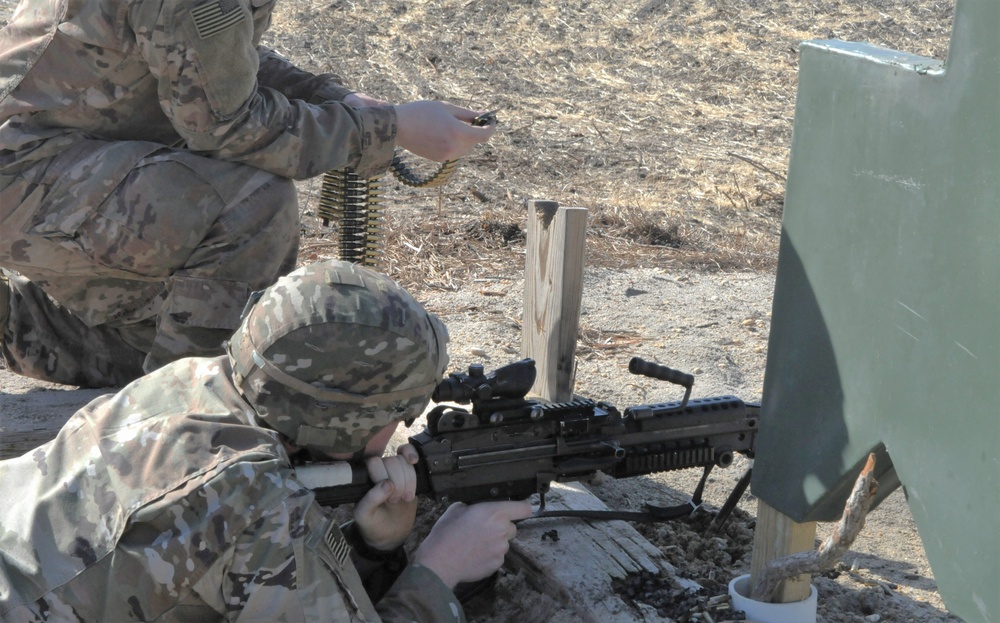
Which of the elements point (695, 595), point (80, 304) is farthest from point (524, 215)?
point (695, 595)

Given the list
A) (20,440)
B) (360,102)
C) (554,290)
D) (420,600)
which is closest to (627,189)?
(554,290)

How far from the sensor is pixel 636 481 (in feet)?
14.4

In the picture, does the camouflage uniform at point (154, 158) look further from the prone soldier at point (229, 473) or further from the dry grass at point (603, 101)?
the dry grass at point (603, 101)

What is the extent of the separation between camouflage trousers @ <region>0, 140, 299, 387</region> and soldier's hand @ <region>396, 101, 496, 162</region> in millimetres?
492

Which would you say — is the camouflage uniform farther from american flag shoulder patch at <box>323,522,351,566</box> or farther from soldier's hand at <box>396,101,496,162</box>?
american flag shoulder patch at <box>323,522,351,566</box>

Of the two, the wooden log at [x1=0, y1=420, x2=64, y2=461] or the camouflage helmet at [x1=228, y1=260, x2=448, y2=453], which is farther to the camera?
the wooden log at [x1=0, y1=420, x2=64, y2=461]

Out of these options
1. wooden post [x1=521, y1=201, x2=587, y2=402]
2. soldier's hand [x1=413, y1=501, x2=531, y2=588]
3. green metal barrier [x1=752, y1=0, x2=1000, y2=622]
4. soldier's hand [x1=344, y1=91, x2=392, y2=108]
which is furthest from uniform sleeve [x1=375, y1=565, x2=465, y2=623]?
soldier's hand [x1=344, y1=91, x2=392, y2=108]

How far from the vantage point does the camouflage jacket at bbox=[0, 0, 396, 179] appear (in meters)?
3.56

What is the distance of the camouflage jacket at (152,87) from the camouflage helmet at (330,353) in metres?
1.32

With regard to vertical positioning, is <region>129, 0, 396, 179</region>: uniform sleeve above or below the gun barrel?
above


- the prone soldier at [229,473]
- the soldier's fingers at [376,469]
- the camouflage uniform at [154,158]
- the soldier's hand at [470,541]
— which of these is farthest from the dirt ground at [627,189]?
the prone soldier at [229,473]

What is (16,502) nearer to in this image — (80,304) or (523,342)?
(80,304)

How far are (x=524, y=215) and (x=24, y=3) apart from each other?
4469mm

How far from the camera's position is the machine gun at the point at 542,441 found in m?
3.12
